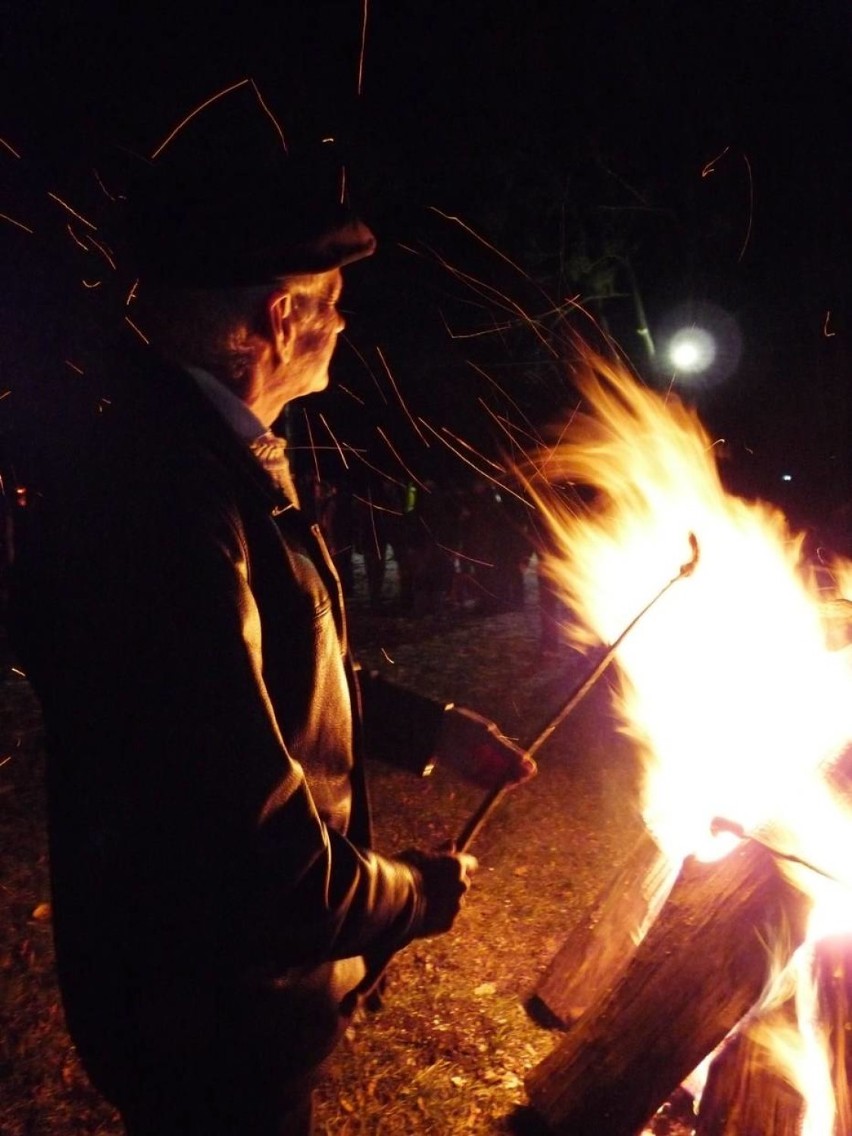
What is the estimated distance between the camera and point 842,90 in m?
13.9

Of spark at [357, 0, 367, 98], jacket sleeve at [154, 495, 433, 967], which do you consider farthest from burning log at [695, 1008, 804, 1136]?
spark at [357, 0, 367, 98]

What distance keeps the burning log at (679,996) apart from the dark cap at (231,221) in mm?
2226

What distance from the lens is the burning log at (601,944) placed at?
10.7 ft

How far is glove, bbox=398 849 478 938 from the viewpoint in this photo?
158cm

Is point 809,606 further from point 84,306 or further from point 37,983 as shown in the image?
point 84,306

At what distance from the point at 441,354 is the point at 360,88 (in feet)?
16.7

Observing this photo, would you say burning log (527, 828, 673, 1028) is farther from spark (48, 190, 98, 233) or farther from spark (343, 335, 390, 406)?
spark (343, 335, 390, 406)

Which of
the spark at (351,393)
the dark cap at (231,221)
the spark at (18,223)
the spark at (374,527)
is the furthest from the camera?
the spark at (351,393)

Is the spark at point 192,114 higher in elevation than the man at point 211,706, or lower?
higher

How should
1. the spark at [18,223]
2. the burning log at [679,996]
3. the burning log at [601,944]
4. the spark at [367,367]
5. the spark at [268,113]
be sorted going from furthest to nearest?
the spark at [367,367] < the spark at [18,223] < the spark at [268,113] < the burning log at [601,944] < the burning log at [679,996]

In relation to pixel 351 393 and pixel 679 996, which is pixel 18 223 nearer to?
pixel 351 393

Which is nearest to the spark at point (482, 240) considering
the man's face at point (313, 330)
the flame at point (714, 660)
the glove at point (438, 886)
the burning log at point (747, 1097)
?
the flame at point (714, 660)

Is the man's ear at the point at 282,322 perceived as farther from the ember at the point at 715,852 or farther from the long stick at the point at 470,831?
the ember at the point at 715,852

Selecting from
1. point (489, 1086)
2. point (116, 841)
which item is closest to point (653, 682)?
point (489, 1086)
